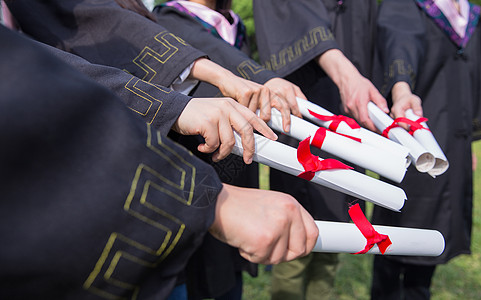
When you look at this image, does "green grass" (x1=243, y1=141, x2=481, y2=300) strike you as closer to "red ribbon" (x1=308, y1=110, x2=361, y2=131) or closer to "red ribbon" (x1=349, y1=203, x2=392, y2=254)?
"red ribbon" (x1=308, y1=110, x2=361, y2=131)

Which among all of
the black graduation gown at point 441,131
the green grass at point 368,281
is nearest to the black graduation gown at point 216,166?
the black graduation gown at point 441,131

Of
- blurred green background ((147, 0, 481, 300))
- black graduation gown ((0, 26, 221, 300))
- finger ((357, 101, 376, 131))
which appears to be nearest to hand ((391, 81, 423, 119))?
finger ((357, 101, 376, 131))

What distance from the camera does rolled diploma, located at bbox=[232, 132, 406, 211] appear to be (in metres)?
0.67

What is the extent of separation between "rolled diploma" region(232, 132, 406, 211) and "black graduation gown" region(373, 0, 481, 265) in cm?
92

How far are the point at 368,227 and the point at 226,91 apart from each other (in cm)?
46

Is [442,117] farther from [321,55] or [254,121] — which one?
[254,121]

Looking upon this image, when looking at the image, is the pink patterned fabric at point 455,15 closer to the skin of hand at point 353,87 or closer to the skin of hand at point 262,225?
the skin of hand at point 353,87

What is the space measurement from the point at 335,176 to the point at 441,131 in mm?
1115

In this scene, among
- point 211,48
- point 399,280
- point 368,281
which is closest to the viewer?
point 211,48

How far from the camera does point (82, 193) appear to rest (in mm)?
382

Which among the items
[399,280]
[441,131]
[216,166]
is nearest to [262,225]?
[216,166]

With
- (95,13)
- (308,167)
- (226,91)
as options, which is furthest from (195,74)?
(308,167)

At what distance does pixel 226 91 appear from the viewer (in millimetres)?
853

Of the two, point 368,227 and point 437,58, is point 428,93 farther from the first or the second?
Result: point 368,227
